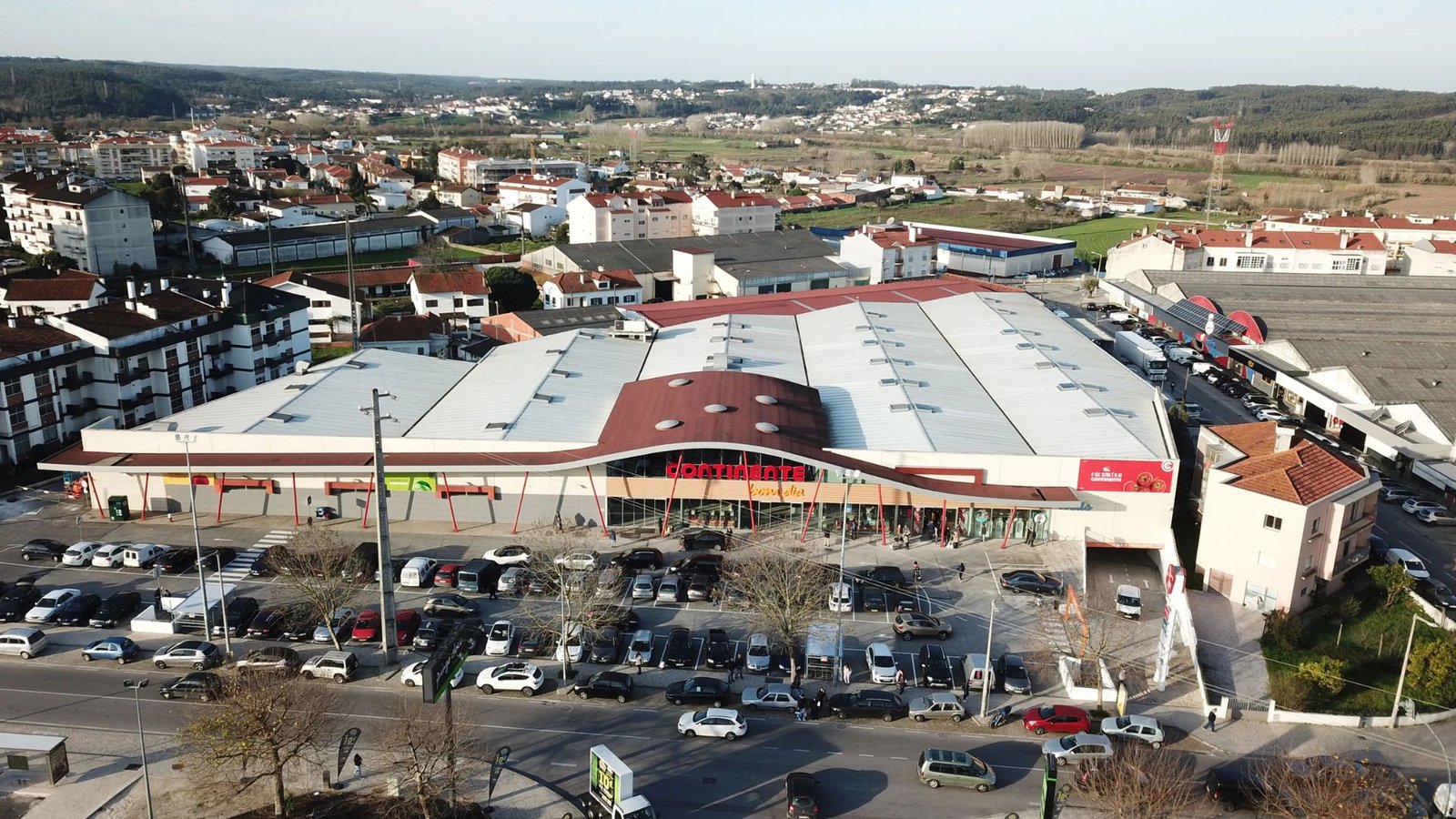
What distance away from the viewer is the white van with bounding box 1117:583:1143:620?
27.9 meters

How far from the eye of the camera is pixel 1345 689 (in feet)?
80.4

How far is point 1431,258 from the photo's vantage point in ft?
247

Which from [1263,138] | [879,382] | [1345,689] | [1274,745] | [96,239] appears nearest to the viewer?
[1274,745]

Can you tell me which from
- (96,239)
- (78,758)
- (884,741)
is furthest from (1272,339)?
(96,239)

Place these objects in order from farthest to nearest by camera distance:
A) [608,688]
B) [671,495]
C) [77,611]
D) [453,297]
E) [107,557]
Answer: [453,297], [671,495], [107,557], [77,611], [608,688]

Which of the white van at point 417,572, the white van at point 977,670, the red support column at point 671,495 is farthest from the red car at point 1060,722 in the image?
the white van at point 417,572

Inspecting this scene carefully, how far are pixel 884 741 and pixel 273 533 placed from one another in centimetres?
2075

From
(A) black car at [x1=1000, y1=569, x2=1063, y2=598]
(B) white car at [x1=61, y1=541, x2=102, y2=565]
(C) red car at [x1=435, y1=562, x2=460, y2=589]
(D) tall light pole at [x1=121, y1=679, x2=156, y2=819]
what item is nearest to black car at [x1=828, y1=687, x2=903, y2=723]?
(A) black car at [x1=1000, y1=569, x2=1063, y2=598]

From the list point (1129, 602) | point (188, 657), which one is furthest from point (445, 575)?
point (1129, 602)

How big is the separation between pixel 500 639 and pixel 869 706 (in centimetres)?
932

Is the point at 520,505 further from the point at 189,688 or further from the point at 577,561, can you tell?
the point at 189,688

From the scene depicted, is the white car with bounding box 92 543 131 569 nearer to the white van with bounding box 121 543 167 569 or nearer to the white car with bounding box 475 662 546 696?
the white van with bounding box 121 543 167 569

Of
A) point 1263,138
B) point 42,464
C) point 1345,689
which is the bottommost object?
point 1345,689

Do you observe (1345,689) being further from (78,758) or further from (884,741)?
(78,758)
